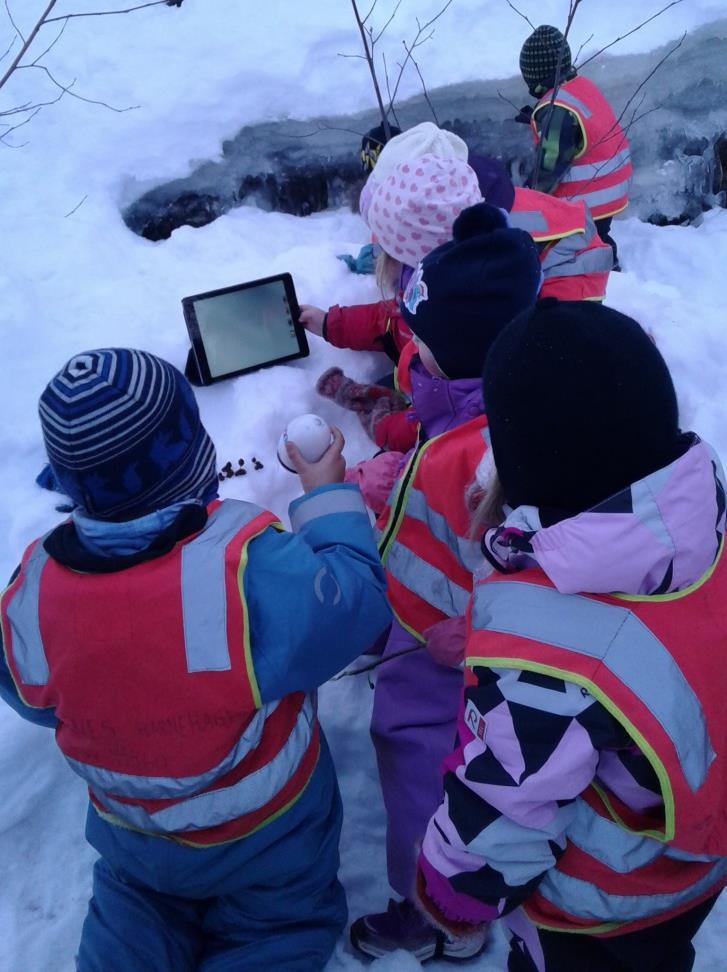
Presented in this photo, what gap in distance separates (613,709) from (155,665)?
709mm

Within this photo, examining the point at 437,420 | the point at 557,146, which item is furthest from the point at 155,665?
the point at 557,146

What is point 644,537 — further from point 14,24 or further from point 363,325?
point 14,24

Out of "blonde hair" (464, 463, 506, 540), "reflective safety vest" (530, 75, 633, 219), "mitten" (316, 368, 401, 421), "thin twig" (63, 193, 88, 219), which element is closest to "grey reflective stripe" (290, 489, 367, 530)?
"blonde hair" (464, 463, 506, 540)

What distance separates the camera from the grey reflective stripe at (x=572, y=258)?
2.36m

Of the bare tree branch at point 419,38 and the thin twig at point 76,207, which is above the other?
the bare tree branch at point 419,38

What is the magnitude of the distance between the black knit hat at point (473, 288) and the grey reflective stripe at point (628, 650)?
798mm

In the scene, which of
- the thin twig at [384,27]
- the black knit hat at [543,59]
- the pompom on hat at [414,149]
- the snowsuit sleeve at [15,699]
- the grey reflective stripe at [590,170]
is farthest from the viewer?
the thin twig at [384,27]

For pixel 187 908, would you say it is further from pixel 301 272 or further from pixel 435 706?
pixel 301 272

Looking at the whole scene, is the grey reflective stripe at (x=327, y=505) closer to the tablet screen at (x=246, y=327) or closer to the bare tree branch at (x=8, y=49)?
the tablet screen at (x=246, y=327)

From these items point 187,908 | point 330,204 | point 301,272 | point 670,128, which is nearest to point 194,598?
point 187,908

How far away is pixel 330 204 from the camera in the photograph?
3.71 meters

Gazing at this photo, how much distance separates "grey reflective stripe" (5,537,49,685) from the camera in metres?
1.21

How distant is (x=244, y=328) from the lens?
99.0 inches

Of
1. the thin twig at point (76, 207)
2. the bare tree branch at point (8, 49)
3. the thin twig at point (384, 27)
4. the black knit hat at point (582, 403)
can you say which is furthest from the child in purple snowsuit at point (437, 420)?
the bare tree branch at point (8, 49)
